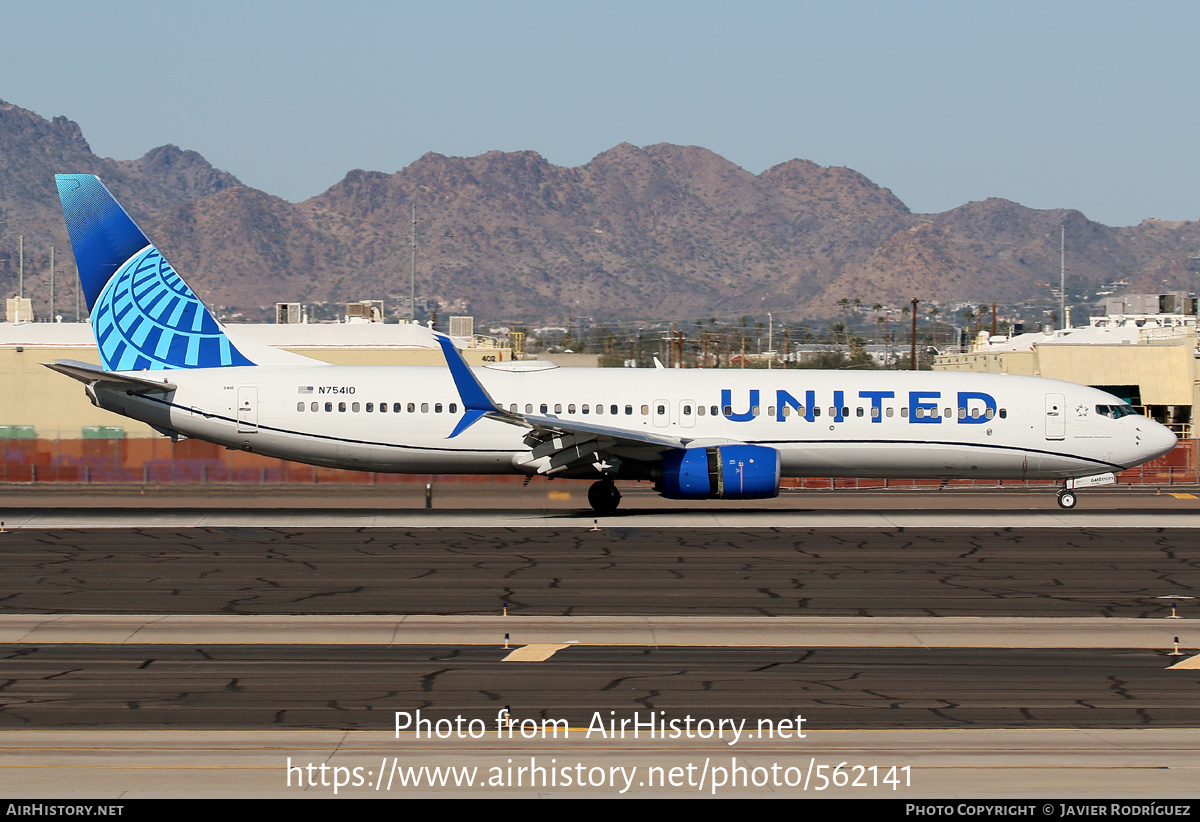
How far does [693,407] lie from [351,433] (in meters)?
9.72

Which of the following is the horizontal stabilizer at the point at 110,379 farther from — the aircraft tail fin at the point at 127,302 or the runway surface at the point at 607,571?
the runway surface at the point at 607,571

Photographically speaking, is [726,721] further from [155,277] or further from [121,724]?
[155,277]

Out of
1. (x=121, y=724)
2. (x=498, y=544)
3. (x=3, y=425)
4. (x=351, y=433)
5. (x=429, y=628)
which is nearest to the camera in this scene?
(x=121, y=724)

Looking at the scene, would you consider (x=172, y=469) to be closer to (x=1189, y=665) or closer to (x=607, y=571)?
(x=607, y=571)

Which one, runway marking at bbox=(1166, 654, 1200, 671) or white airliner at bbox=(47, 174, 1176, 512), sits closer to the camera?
runway marking at bbox=(1166, 654, 1200, 671)

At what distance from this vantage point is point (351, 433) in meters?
34.1

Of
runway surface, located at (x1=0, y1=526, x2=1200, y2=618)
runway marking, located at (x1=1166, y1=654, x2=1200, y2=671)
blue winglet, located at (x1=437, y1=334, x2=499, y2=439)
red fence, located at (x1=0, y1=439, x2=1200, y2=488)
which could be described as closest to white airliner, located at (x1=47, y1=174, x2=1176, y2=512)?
blue winglet, located at (x1=437, y1=334, x2=499, y2=439)

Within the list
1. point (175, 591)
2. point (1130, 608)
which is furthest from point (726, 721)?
point (175, 591)

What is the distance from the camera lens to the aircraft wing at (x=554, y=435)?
102 ft

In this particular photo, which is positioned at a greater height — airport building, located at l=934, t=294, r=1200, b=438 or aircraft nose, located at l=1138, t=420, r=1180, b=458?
airport building, located at l=934, t=294, r=1200, b=438

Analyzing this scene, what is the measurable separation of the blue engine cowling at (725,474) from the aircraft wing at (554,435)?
31.6 inches

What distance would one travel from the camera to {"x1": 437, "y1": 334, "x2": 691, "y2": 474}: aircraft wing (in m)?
31.2

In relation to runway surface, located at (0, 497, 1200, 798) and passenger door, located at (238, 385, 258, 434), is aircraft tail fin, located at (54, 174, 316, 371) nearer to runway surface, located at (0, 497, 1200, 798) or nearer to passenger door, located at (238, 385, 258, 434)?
passenger door, located at (238, 385, 258, 434)

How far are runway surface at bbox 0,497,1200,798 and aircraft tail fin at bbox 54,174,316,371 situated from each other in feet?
21.9
